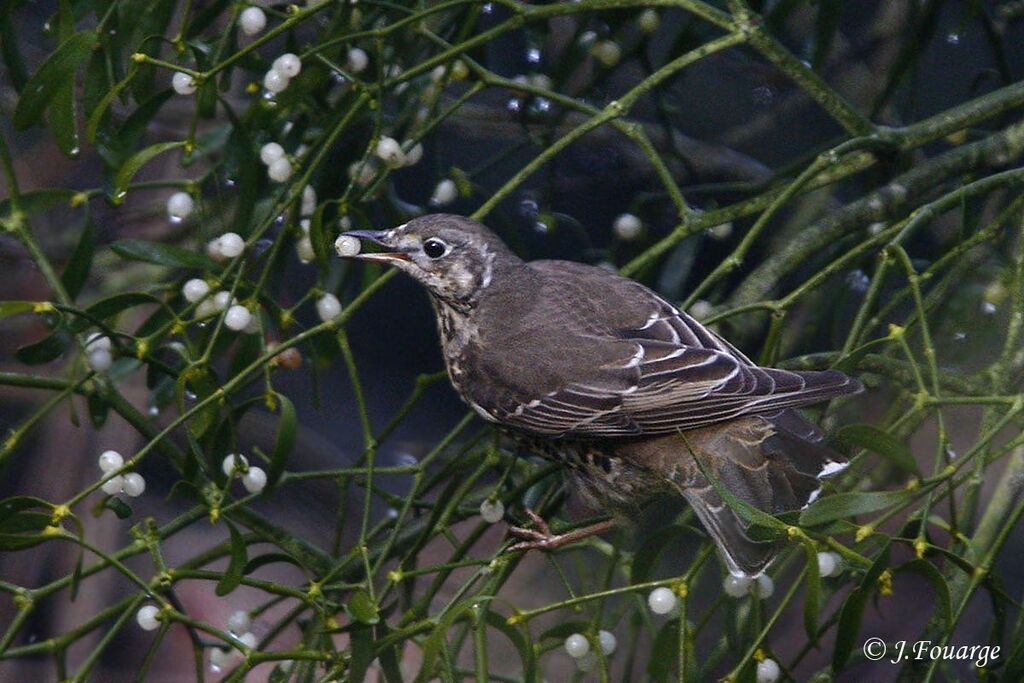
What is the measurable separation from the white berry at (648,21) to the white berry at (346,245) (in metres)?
0.50

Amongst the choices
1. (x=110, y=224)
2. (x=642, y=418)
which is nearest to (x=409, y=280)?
(x=110, y=224)

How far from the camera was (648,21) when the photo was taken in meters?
1.70

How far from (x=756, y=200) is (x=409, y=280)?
2.88 ft

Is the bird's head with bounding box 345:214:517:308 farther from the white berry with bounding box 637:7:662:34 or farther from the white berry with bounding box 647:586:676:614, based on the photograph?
the white berry with bounding box 647:586:676:614

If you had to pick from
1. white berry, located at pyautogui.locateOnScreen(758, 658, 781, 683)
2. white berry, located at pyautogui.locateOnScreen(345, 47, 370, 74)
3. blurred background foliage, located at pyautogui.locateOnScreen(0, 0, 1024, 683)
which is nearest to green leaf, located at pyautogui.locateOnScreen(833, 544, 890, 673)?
blurred background foliage, located at pyautogui.locateOnScreen(0, 0, 1024, 683)

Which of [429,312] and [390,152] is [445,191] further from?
[429,312]

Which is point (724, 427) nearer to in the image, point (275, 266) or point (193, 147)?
point (275, 266)

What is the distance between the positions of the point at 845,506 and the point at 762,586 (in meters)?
0.33

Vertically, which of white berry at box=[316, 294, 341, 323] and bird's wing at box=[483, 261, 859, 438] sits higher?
white berry at box=[316, 294, 341, 323]

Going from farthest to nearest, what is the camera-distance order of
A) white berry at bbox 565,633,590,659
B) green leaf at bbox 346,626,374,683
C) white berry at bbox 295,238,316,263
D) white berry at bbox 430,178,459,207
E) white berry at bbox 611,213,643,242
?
1. white berry at bbox 611,213,643,242
2. white berry at bbox 430,178,459,207
3. white berry at bbox 295,238,316,263
4. white berry at bbox 565,633,590,659
5. green leaf at bbox 346,626,374,683

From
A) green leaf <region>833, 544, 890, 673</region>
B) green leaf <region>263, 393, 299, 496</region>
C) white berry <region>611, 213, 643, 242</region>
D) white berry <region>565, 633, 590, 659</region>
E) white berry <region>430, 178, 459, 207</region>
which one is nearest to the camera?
green leaf <region>833, 544, 890, 673</region>

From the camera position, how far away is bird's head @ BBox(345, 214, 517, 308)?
5.02 feet

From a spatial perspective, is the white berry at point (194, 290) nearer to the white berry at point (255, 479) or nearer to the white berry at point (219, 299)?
the white berry at point (219, 299)

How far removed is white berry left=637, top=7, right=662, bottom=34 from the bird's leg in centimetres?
63
